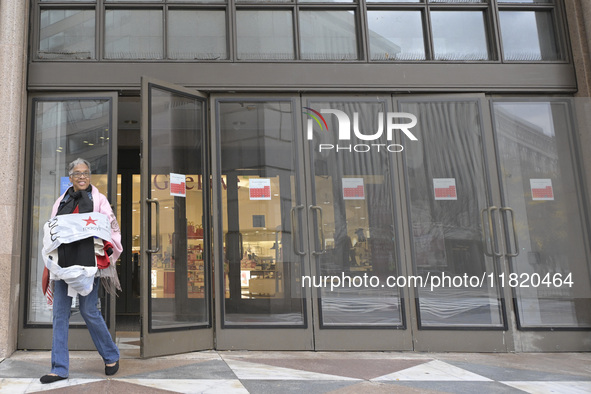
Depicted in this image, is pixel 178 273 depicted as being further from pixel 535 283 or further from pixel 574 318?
pixel 574 318

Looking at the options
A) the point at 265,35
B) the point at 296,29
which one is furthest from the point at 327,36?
the point at 265,35

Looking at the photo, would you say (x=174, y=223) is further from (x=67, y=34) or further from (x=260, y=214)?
(x=67, y=34)

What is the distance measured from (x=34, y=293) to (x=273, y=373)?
2668 millimetres

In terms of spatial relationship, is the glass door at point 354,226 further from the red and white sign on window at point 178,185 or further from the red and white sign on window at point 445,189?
the red and white sign on window at point 178,185

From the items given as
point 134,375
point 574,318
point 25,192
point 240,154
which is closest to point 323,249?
point 240,154

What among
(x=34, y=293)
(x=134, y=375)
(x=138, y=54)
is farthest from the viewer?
(x=138, y=54)

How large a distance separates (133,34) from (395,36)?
294 centimetres

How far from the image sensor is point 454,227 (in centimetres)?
514

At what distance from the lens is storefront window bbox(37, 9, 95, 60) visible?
5.15 m

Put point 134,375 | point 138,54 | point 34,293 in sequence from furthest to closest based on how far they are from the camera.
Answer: point 138,54, point 34,293, point 134,375

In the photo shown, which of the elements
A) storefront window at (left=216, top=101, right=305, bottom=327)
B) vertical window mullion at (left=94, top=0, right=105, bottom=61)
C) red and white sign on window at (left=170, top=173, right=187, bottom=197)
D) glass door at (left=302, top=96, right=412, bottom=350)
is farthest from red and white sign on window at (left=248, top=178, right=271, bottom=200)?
vertical window mullion at (left=94, top=0, right=105, bottom=61)

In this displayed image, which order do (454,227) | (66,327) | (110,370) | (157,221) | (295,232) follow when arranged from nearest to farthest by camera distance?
(66,327)
(110,370)
(157,221)
(295,232)
(454,227)

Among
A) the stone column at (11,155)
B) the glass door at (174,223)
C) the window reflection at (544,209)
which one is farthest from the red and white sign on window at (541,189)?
the stone column at (11,155)

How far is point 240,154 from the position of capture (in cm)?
520
